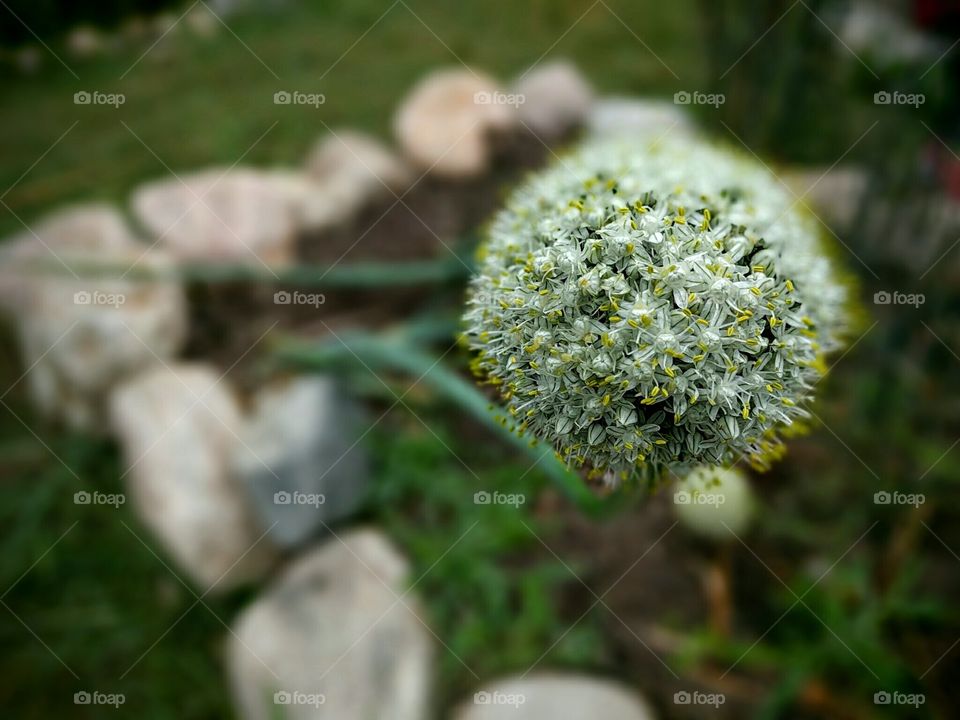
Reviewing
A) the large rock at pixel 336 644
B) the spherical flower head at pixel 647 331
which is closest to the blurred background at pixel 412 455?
the large rock at pixel 336 644

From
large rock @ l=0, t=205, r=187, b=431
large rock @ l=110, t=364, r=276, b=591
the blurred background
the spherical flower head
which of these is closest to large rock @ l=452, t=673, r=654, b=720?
the blurred background

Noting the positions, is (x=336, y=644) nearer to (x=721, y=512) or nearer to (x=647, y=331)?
(x=721, y=512)

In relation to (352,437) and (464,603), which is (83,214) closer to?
(352,437)

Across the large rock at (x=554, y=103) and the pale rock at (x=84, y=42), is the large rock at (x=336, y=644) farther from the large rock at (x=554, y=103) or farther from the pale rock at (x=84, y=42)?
the pale rock at (x=84, y=42)

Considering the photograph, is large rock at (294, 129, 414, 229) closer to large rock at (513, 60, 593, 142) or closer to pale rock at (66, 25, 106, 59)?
large rock at (513, 60, 593, 142)

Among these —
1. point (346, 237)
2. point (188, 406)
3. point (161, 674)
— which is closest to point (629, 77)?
point (346, 237)

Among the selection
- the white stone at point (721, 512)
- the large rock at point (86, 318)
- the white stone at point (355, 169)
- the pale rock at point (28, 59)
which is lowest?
the white stone at point (721, 512)
